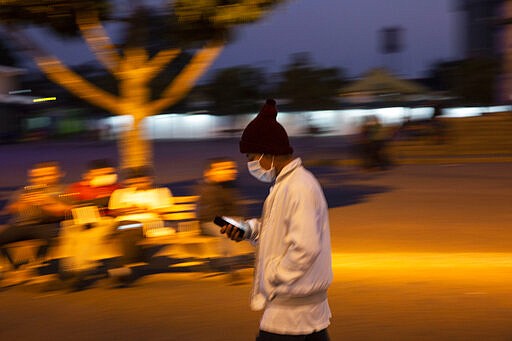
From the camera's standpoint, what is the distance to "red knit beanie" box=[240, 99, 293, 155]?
3.64 metres

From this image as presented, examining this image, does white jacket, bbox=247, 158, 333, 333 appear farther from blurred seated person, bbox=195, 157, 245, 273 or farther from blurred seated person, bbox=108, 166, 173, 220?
blurred seated person, bbox=108, 166, 173, 220

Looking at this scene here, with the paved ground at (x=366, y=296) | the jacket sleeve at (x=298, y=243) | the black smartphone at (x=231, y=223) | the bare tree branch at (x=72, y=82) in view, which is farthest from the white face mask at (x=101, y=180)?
the jacket sleeve at (x=298, y=243)

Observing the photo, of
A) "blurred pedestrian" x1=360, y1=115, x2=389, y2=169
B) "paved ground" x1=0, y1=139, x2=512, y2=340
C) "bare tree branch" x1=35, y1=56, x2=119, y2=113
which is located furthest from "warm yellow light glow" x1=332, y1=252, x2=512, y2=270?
"blurred pedestrian" x1=360, y1=115, x2=389, y2=169

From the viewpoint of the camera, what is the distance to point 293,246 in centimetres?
345

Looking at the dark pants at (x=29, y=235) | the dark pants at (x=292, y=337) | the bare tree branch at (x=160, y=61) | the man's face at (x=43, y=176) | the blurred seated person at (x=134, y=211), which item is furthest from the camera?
the bare tree branch at (x=160, y=61)

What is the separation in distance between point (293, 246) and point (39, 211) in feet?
19.7

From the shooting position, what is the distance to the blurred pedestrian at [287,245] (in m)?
3.46

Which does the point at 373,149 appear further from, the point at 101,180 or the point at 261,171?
the point at 261,171

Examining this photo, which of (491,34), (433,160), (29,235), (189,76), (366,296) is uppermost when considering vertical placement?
(491,34)

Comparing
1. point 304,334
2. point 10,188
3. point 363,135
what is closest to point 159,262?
point 304,334

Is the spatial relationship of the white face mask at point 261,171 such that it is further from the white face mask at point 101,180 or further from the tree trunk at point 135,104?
the tree trunk at point 135,104

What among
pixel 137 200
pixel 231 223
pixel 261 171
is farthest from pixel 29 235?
pixel 261 171

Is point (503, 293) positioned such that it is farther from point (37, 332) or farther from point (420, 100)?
point (420, 100)

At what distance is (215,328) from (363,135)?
59.8 feet
